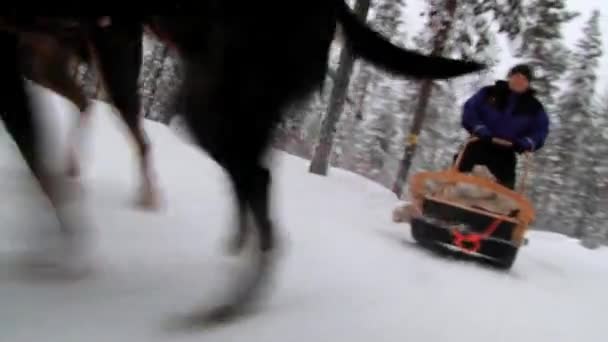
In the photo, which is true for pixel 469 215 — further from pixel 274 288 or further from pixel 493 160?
pixel 274 288

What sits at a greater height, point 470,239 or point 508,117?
point 508,117

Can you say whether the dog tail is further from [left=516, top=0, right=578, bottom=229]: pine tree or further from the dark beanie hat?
[left=516, top=0, right=578, bottom=229]: pine tree

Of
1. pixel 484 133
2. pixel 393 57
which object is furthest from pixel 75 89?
pixel 484 133

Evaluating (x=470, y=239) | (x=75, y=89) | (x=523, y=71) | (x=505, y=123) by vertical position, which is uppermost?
(x=523, y=71)

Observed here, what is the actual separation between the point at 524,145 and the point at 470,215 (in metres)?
0.89

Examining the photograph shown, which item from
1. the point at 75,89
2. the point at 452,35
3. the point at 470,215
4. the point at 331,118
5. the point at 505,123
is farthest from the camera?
the point at 452,35

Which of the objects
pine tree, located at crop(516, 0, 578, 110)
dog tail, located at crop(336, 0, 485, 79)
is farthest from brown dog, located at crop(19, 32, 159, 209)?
pine tree, located at crop(516, 0, 578, 110)

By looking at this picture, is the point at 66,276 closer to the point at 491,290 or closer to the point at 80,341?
the point at 80,341

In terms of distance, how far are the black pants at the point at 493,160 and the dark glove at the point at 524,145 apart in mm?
116

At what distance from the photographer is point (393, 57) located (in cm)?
293

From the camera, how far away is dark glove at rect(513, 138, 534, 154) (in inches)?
234

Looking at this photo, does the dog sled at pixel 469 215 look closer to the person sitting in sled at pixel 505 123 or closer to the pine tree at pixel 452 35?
the person sitting in sled at pixel 505 123

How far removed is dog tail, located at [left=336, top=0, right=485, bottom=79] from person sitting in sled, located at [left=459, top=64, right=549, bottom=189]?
10.9 ft

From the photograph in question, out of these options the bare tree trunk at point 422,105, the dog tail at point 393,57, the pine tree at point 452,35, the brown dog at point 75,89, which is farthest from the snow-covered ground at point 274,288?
the pine tree at point 452,35
